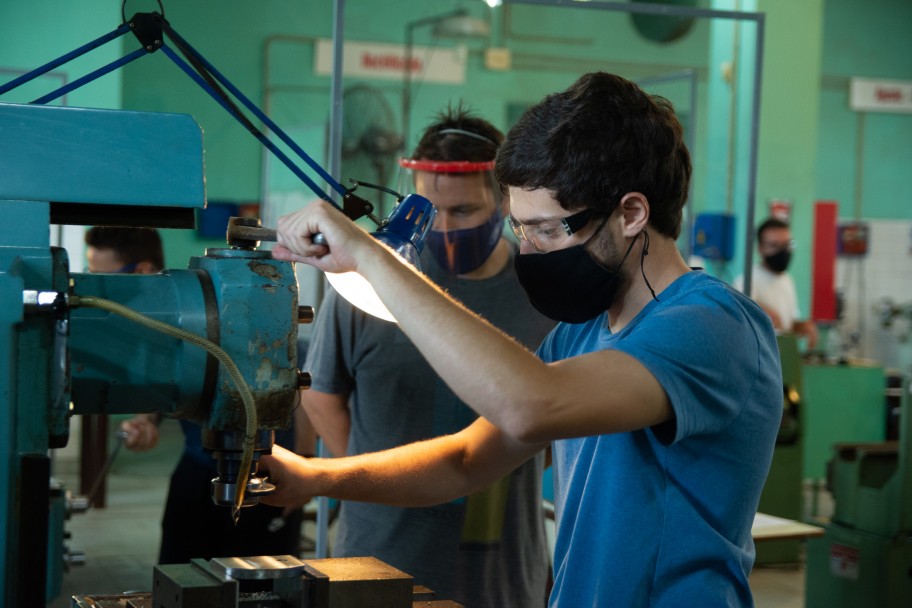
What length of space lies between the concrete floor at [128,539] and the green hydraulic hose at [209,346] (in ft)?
8.90

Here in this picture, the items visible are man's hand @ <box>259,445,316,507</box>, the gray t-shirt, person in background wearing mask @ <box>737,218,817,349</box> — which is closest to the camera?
man's hand @ <box>259,445,316,507</box>

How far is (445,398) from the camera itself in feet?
6.31

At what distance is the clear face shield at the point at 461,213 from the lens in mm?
1949

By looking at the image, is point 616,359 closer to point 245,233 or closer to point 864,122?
point 245,233

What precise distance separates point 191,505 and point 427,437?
81 cm

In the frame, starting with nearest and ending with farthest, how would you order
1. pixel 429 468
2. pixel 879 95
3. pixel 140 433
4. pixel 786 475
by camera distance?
pixel 429 468 → pixel 140 433 → pixel 786 475 → pixel 879 95

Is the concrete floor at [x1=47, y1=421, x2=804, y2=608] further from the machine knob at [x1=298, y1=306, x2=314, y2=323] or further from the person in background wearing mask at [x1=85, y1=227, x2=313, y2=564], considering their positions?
the machine knob at [x1=298, y1=306, x2=314, y2=323]

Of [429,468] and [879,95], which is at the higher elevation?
[879,95]

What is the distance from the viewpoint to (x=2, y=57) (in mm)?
4301

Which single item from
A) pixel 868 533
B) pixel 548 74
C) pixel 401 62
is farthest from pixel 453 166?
pixel 548 74

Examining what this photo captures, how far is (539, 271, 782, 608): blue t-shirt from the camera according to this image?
111 cm

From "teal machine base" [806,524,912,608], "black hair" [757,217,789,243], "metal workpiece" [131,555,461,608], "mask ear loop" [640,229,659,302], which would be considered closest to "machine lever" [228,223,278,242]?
"metal workpiece" [131,555,461,608]

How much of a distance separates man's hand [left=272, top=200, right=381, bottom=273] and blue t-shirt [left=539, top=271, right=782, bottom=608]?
0.30 meters

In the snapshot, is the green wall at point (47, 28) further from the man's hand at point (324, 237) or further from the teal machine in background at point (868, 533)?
the man's hand at point (324, 237)
